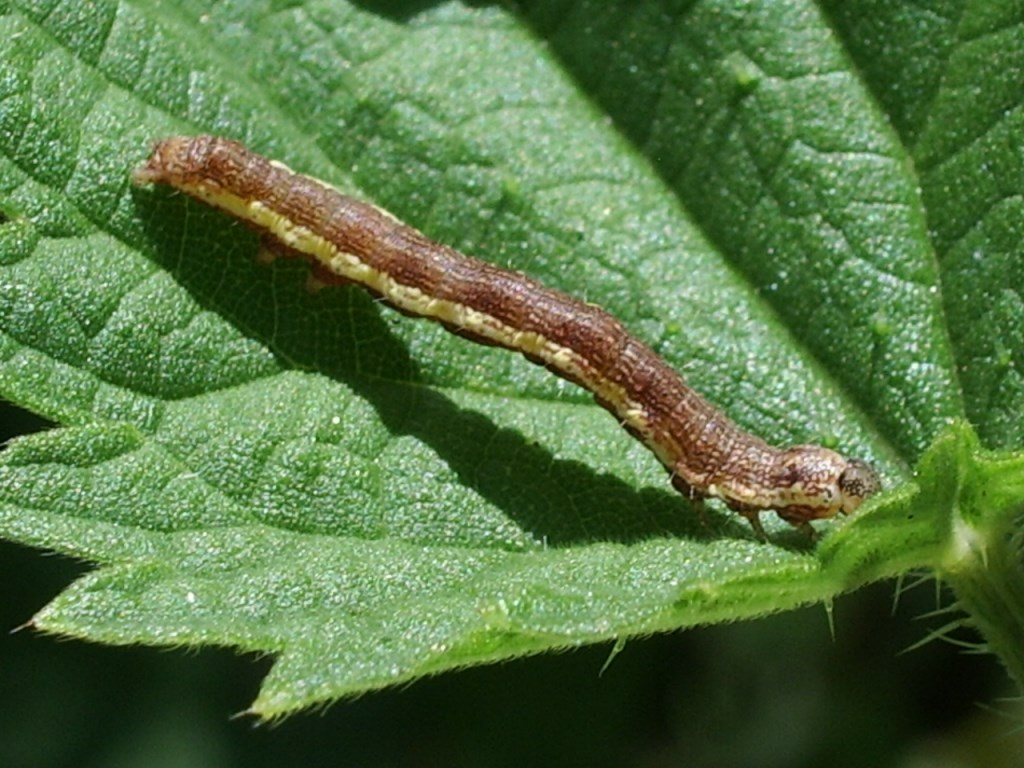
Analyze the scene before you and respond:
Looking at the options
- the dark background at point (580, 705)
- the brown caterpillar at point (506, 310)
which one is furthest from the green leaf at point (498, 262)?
the dark background at point (580, 705)

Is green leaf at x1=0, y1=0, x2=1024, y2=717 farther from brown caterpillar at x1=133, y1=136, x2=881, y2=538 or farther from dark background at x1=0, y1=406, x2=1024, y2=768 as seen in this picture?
dark background at x1=0, y1=406, x2=1024, y2=768

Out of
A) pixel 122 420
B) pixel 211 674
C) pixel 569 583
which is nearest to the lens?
pixel 569 583

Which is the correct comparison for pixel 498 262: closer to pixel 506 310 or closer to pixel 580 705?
pixel 506 310

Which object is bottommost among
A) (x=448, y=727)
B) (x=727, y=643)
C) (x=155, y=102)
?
(x=448, y=727)

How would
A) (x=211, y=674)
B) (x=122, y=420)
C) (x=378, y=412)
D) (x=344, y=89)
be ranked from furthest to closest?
1. (x=211, y=674)
2. (x=344, y=89)
3. (x=378, y=412)
4. (x=122, y=420)

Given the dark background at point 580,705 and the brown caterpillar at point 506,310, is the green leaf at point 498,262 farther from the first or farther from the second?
the dark background at point 580,705

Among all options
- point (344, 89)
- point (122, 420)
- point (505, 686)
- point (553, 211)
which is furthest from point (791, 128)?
point (505, 686)

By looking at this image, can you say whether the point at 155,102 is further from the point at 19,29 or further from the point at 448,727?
the point at 448,727
